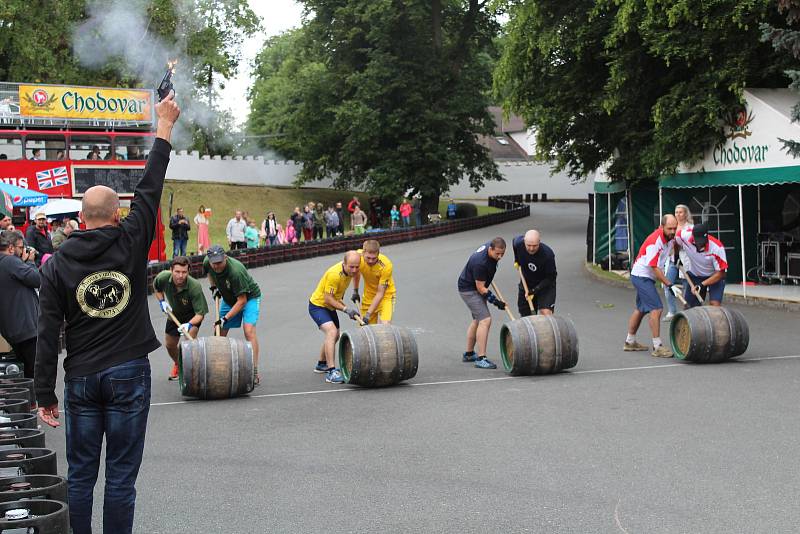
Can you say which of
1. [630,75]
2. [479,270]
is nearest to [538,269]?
[479,270]

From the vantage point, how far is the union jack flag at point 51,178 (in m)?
27.6

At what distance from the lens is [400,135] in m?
51.2

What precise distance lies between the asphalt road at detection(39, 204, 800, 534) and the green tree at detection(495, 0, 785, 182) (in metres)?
7.92

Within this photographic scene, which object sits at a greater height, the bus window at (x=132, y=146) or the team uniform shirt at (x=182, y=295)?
the bus window at (x=132, y=146)

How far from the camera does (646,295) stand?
13.7 metres

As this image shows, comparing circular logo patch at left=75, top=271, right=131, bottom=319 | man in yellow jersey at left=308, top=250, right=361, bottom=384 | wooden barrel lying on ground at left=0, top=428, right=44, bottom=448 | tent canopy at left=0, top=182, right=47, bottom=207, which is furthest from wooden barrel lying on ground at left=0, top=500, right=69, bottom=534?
tent canopy at left=0, top=182, right=47, bottom=207

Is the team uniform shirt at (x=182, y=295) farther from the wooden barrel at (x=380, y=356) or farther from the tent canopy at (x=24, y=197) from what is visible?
the tent canopy at (x=24, y=197)

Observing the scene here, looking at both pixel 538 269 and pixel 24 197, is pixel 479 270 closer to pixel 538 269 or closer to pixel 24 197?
pixel 538 269

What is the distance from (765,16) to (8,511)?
59.6ft

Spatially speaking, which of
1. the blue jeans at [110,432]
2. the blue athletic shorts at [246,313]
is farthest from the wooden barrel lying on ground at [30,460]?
the blue athletic shorts at [246,313]

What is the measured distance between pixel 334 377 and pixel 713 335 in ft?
14.9

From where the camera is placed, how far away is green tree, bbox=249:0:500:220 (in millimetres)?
49969

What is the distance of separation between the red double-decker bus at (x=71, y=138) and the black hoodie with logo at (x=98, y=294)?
73.4 feet

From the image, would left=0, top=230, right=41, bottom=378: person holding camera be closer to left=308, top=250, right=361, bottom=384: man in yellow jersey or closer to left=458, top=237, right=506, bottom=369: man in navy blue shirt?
left=308, top=250, right=361, bottom=384: man in yellow jersey
